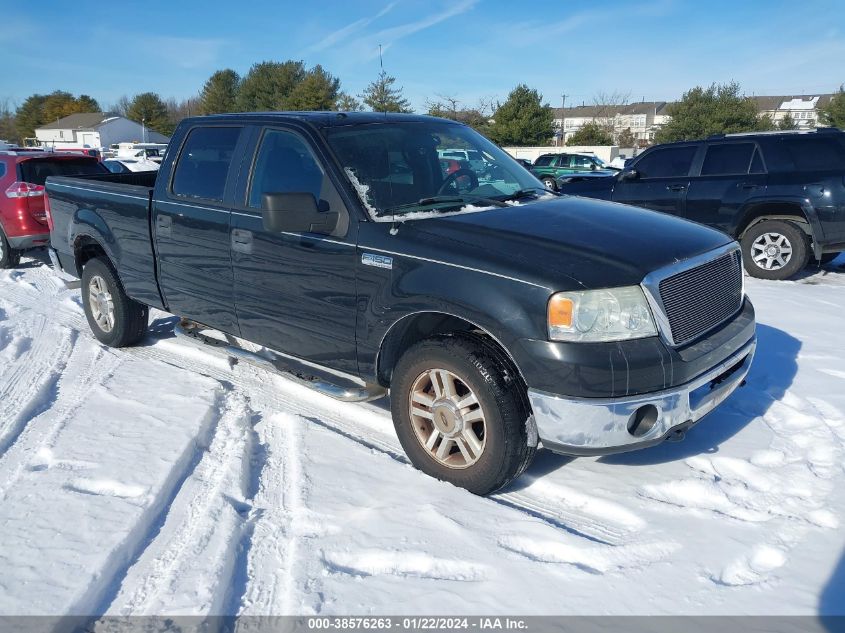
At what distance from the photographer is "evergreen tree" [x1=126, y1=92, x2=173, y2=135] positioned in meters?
77.6

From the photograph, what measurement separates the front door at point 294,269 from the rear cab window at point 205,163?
0.95 ft

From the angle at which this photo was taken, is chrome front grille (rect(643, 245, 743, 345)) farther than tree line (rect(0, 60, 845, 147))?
No

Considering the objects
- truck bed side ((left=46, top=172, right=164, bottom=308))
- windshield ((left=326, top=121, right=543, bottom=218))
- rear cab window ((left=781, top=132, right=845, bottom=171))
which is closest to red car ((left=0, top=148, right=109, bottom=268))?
truck bed side ((left=46, top=172, right=164, bottom=308))

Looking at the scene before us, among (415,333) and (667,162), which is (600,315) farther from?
(667,162)

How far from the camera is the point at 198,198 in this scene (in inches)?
182

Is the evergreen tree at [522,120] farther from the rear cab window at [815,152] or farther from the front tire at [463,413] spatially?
the front tire at [463,413]

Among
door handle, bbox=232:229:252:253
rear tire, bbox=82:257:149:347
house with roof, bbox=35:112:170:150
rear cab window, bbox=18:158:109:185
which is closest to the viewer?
door handle, bbox=232:229:252:253

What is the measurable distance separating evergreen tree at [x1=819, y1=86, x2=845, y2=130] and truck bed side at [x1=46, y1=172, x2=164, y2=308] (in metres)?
46.8

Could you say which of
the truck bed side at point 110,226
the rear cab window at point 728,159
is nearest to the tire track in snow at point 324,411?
the truck bed side at point 110,226

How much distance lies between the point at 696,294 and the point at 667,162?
667cm

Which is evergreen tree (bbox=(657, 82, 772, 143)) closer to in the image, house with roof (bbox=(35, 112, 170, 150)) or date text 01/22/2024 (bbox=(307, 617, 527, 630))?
date text 01/22/2024 (bbox=(307, 617, 527, 630))

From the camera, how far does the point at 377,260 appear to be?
3539 mm

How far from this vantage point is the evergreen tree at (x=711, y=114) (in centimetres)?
3956

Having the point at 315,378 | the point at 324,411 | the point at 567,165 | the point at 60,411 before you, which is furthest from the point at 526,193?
the point at 567,165
